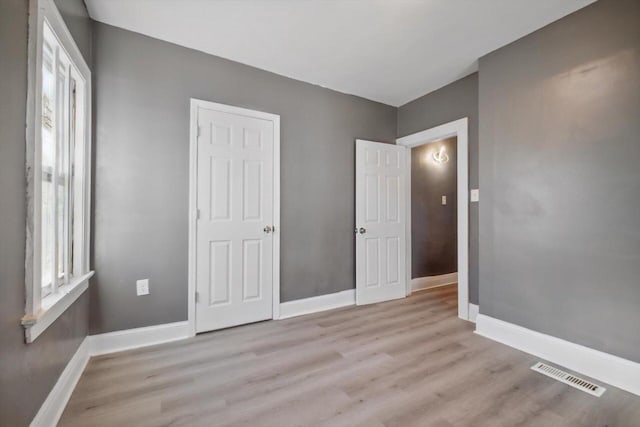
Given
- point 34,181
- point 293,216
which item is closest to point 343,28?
point 293,216

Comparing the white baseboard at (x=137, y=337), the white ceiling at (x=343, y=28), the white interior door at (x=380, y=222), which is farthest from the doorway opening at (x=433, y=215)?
the white baseboard at (x=137, y=337)

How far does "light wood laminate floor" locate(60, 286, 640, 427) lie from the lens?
58.8 inches

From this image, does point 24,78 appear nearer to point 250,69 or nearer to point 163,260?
point 163,260

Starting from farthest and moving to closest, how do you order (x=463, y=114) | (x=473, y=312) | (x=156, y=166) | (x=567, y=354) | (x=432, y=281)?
(x=432, y=281)
(x=463, y=114)
(x=473, y=312)
(x=156, y=166)
(x=567, y=354)

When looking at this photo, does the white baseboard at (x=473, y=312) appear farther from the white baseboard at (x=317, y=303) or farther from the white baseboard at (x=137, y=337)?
the white baseboard at (x=137, y=337)

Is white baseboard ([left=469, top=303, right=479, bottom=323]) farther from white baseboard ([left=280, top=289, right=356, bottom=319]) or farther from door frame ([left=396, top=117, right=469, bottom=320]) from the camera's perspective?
white baseboard ([left=280, top=289, right=356, bottom=319])

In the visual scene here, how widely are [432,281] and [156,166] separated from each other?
3.86 metres

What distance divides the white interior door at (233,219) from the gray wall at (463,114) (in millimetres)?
1908

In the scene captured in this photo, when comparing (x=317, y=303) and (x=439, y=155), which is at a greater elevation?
(x=439, y=155)

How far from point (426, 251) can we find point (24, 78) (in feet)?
14.1

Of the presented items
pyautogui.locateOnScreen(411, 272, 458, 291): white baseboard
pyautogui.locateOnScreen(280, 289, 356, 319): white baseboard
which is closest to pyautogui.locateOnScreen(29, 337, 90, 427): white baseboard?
pyautogui.locateOnScreen(280, 289, 356, 319): white baseboard

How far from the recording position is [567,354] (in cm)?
203

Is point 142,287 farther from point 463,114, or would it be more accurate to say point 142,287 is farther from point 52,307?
point 463,114

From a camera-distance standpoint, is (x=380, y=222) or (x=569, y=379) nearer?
(x=569, y=379)
